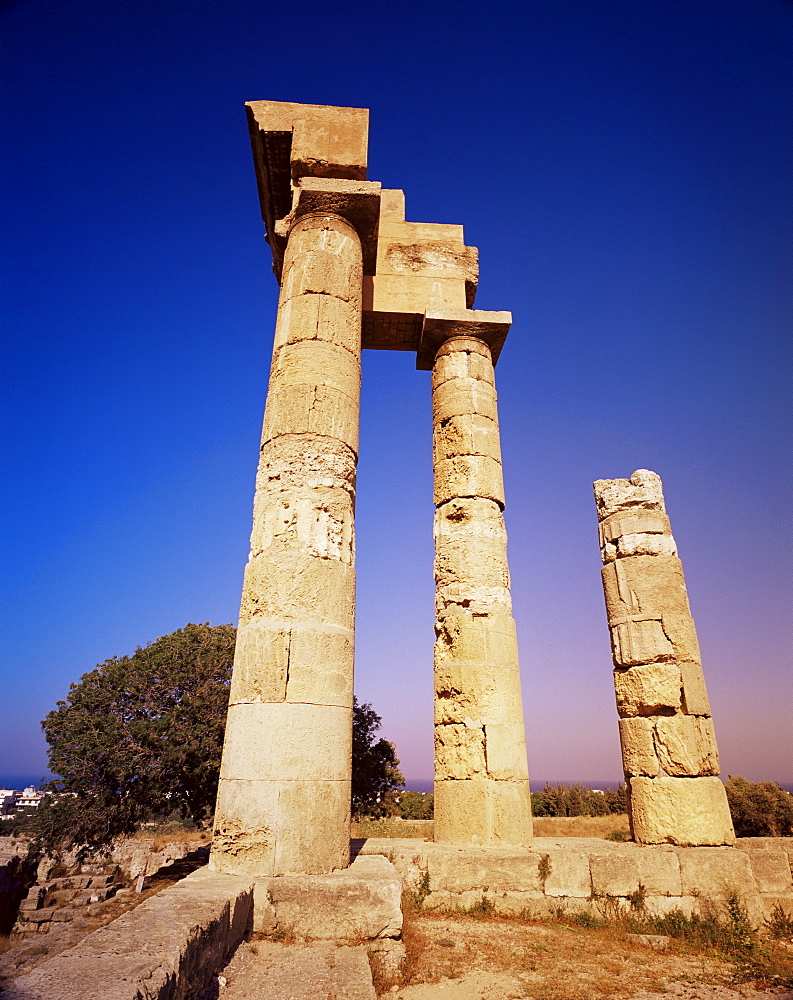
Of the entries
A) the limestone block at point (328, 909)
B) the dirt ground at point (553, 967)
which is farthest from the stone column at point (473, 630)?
the limestone block at point (328, 909)

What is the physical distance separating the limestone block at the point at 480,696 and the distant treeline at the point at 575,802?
42.7ft

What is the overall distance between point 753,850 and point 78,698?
16.6 m

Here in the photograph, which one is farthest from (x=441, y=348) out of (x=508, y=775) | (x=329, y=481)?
(x=508, y=775)

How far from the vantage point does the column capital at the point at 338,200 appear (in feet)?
24.8

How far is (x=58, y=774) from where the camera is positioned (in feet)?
50.7

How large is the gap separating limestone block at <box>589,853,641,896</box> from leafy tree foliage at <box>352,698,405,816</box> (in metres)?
8.75

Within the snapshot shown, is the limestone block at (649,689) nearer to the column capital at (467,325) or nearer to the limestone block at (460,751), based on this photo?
the limestone block at (460,751)

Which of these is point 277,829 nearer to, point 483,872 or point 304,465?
point 483,872

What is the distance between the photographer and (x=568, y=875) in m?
6.47

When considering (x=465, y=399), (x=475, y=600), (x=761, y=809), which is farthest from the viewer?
(x=761, y=809)

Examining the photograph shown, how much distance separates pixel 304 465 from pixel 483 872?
4.97 metres

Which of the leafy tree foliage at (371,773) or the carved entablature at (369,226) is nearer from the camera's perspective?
the carved entablature at (369,226)

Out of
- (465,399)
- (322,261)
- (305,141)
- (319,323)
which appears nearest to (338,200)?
(322,261)

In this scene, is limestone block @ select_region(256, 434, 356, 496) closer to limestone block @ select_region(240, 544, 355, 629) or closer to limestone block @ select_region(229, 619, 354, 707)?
limestone block @ select_region(240, 544, 355, 629)
